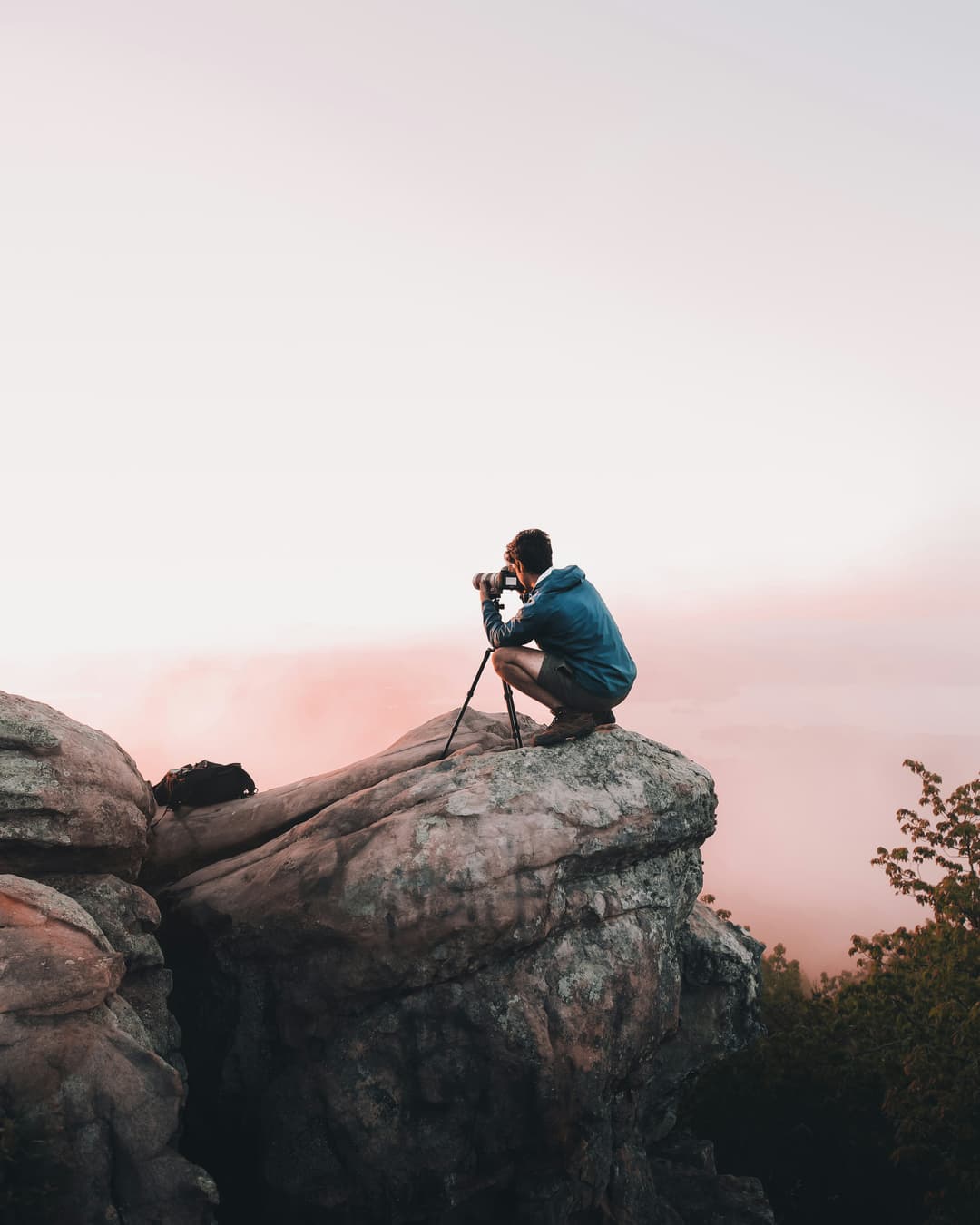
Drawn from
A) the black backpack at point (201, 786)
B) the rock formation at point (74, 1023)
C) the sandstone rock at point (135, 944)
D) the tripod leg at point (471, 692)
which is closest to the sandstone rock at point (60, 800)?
the rock formation at point (74, 1023)

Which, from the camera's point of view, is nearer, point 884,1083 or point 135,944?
point 135,944

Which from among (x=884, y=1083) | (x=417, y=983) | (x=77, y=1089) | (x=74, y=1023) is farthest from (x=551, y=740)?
(x=884, y=1083)

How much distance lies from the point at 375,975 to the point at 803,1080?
16095 mm

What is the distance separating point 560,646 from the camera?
34.9ft

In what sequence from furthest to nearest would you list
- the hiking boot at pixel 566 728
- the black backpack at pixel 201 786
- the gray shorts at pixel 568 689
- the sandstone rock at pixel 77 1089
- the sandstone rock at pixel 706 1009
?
the black backpack at pixel 201 786 < the sandstone rock at pixel 706 1009 < the hiking boot at pixel 566 728 < the gray shorts at pixel 568 689 < the sandstone rock at pixel 77 1089

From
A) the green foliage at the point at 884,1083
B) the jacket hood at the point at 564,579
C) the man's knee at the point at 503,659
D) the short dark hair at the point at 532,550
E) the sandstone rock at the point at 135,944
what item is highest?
the short dark hair at the point at 532,550

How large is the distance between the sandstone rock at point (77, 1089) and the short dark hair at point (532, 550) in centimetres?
677

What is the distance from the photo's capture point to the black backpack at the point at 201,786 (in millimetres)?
12617

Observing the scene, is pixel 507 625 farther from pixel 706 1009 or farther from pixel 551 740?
pixel 706 1009

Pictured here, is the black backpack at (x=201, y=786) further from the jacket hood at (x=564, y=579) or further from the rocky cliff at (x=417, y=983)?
the jacket hood at (x=564, y=579)

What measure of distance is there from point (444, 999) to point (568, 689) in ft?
13.6

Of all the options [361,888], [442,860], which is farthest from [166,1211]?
[442,860]

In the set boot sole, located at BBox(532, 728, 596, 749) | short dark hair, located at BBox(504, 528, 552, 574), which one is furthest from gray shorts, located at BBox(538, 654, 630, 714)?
short dark hair, located at BBox(504, 528, 552, 574)

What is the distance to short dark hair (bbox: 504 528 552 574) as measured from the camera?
1093 cm
